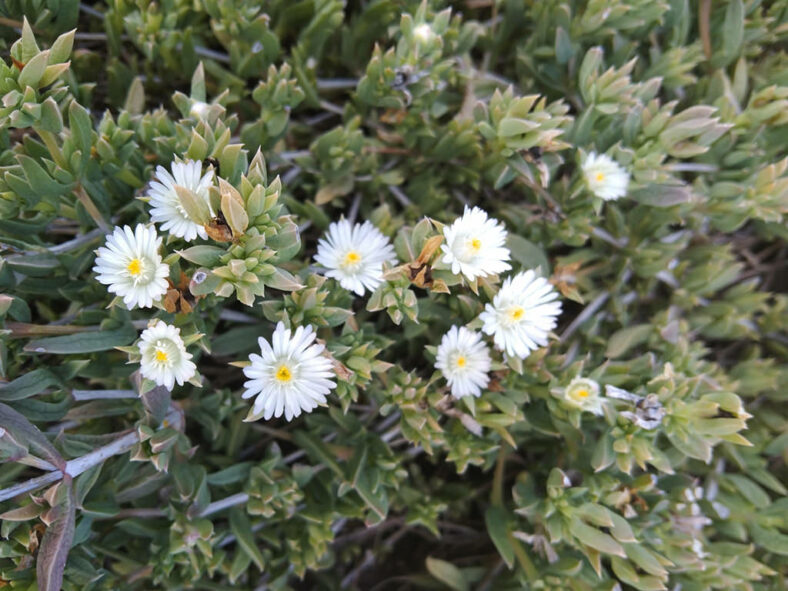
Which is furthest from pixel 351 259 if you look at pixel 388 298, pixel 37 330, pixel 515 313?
pixel 37 330

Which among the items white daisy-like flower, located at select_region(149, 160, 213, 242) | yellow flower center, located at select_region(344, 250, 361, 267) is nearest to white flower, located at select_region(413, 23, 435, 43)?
yellow flower center, located at select_region(344, 250, 361, 267)

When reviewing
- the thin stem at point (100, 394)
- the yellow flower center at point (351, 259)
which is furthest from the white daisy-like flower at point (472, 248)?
the thin stem at point (100, 394)

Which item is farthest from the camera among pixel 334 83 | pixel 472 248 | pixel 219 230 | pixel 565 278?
pixel 334 83

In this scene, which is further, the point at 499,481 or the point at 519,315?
the point at 499,481

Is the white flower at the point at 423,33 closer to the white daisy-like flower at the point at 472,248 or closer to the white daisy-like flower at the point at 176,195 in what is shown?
the white daisy-like flower at the point at 472,248

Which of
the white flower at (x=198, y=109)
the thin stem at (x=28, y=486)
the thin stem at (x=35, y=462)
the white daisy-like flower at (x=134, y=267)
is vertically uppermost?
the white flower at (x=198, y=109)

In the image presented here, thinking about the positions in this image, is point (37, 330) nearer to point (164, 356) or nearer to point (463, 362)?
point (164, 356)
